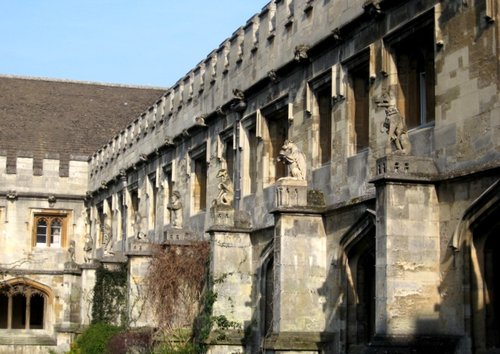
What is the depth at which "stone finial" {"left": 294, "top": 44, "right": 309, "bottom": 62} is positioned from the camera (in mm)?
16281

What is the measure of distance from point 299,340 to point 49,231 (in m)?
22.3

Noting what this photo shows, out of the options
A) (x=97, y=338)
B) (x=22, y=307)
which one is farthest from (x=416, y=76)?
(x=22, y=307)

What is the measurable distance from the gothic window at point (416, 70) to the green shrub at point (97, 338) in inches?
555

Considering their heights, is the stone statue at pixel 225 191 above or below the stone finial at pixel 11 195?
below

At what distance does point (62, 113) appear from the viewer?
38.3m

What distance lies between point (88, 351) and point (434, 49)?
55.0ft

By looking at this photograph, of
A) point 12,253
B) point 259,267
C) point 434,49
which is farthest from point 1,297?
point 434,49

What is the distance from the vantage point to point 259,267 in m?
18.3

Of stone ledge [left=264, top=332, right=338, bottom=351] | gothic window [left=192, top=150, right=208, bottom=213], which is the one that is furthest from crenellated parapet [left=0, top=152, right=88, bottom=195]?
stone ledge [left=264, top=332, right=338, bottom=351]

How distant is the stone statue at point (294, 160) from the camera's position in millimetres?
15375

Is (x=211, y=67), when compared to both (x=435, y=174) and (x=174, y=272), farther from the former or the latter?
(x=435, y=174)

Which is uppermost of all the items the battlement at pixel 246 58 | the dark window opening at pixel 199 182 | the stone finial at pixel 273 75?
the battlement at pixel 246 58

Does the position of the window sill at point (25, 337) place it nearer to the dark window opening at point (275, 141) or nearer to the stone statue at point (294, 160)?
the dark window opening at point (275, 141)

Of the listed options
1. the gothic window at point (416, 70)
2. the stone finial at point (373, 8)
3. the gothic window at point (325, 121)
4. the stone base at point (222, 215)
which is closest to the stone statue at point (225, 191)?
the stone base at point (222, 215)
